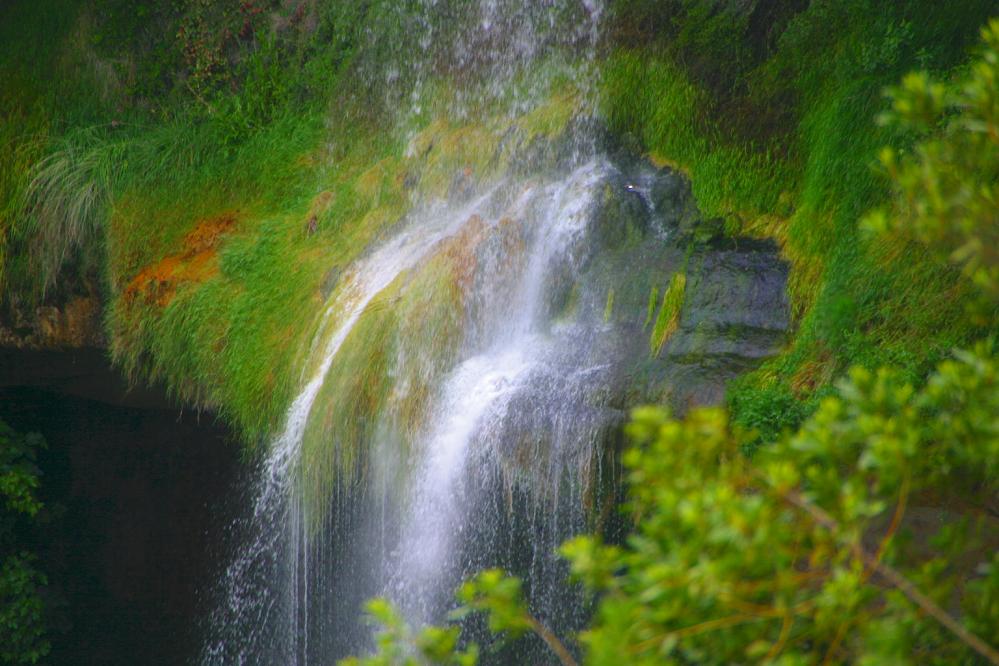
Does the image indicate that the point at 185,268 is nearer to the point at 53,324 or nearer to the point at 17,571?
the point at 53,324

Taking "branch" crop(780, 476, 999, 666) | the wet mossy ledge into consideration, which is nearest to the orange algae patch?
the wet mossy ledge

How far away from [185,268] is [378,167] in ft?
5.55

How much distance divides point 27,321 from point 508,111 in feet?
13.6

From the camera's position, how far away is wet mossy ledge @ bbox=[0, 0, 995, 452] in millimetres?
5242

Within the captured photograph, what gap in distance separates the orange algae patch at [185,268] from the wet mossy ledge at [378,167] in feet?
0.07

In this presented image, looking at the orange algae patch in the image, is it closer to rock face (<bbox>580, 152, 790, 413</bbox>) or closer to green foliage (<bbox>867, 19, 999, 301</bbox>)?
rock face (<bbox>580, 152, 790, 413</bbox>)

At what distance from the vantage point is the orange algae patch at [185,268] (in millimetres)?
7836

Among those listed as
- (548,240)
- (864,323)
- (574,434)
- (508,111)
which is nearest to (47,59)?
(508,111)

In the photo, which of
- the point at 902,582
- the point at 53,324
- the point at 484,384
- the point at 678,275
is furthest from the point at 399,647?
the point at 53,324

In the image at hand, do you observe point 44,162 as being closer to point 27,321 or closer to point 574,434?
point 27,321

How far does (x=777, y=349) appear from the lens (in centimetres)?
513

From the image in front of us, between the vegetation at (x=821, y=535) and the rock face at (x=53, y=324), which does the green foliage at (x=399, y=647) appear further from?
the rock face at (x=53, y=324)

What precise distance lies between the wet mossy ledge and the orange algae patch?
2 centimetres

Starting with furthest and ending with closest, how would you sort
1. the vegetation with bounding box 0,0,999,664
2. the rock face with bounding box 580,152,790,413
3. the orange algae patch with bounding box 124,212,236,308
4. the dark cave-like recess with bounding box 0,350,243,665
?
the dark cave-like recess with bounding box 0,350,243,665, the orange algae patch with bounding box 124,212,236,308, the rock face with bounding box 580,152,790,413, the vegetation with bounding box 0,0,999,664
